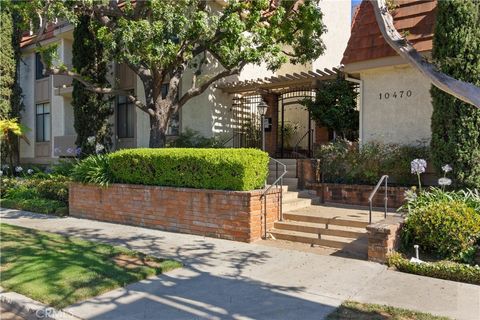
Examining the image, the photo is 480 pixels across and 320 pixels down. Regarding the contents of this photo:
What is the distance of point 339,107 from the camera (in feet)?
42.0

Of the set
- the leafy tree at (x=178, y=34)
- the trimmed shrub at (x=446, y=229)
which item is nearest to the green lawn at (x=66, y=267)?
the trimmed shrub at (x=446, y=229)

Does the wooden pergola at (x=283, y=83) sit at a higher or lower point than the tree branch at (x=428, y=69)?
higher

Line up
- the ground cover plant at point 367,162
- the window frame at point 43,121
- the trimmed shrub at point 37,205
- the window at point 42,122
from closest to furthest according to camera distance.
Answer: the ground cover plant at point 367,162, the trimmed shrub at point 37,205, the window frame at point 43,121, the window at point 42,122

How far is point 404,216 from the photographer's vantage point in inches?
306

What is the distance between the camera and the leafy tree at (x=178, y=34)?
10.1 metres

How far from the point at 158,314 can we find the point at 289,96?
11.7 metres

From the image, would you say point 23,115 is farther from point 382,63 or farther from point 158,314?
point 158,314

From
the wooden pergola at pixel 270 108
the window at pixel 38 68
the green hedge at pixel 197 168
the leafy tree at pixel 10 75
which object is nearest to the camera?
the green hedge at pixel 197 168

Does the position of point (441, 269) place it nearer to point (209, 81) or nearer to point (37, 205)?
point (209, 81)

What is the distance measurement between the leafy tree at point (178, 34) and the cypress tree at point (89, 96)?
7.78 feet

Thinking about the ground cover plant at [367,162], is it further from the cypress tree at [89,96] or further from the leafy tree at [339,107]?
the cypress tree at [89,96]

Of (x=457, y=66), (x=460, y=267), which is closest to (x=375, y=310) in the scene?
(x=460, y=267)

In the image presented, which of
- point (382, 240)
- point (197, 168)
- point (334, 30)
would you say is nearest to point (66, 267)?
point (197, 168)

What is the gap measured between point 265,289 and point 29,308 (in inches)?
118
